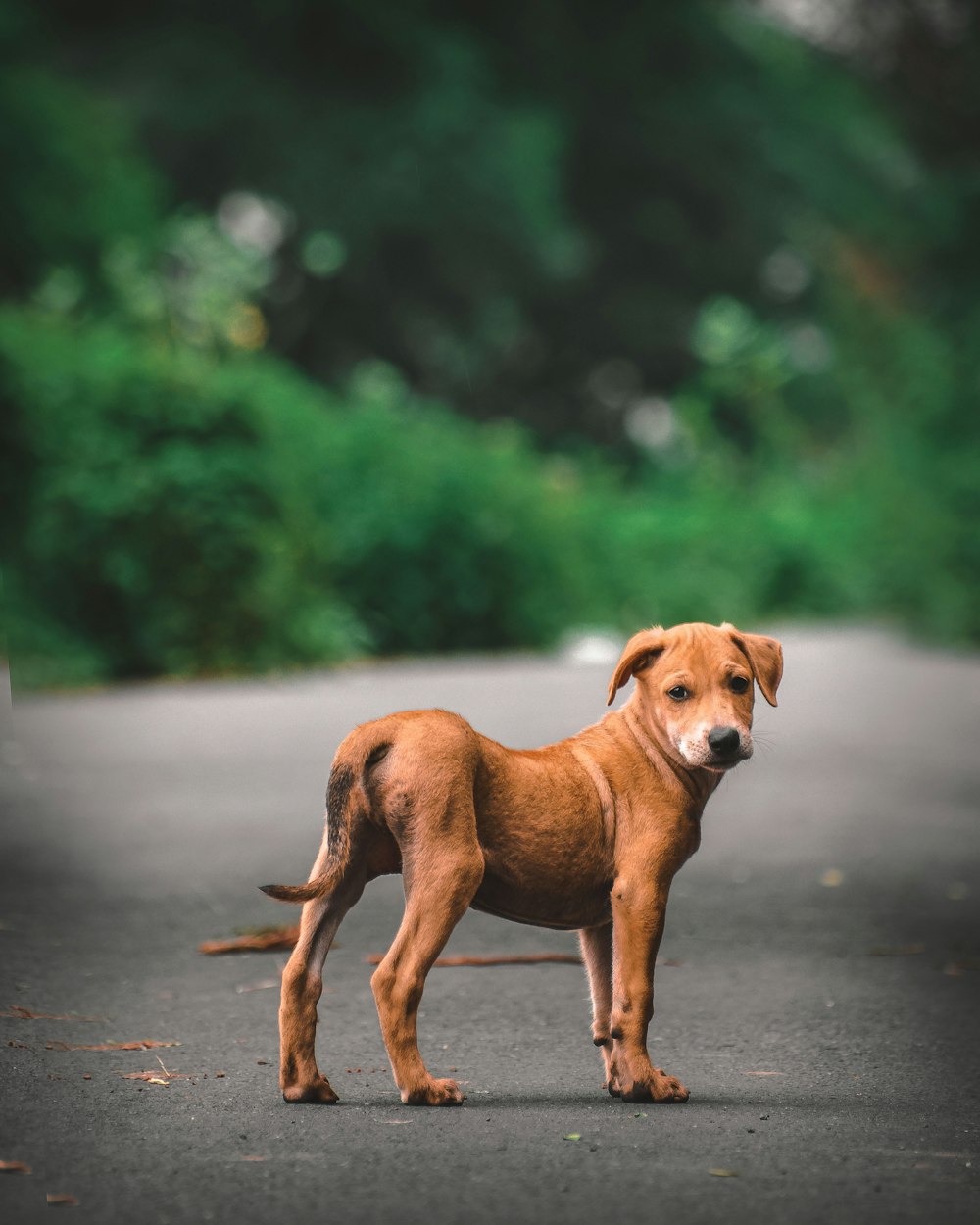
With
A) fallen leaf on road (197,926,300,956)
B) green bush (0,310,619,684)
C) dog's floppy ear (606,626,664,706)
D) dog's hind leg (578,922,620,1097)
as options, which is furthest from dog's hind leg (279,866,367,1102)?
green bush (0,310,619,684)

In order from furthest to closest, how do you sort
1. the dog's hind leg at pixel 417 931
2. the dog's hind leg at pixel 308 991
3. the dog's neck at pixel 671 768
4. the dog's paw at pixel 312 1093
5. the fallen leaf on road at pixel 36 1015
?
the fallen leaf on road at pixel 36 1015 → the dog's neck at pixel 671 768 → the dog's paw at pixel 312 1093 → the dog's hind leg at pixel 308 991 → the dog's hind leg at pixel 417 931

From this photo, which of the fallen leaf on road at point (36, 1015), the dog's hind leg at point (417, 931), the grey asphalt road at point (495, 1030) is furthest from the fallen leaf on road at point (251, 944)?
the dog's hind leg at point (417, 931)

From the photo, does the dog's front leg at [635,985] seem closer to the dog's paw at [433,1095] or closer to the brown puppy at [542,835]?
the brown puppy at [542,835]

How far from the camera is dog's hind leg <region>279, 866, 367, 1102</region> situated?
3.94 metres

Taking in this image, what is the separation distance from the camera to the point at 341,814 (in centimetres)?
392

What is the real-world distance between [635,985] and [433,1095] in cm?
48

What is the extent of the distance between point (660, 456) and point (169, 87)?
1359 cm

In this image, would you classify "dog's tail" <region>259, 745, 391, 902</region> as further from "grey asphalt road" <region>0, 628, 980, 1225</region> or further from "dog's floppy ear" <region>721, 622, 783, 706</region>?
"dog's floppy ear" <region>721, 622, 783, 706</region>

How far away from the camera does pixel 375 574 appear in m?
21.8

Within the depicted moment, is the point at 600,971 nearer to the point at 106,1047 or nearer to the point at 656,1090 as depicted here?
the point at 656,1090

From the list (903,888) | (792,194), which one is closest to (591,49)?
(792,194)

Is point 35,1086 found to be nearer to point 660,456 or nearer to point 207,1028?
point 207,1028

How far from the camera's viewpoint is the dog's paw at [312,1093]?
13.3 feet

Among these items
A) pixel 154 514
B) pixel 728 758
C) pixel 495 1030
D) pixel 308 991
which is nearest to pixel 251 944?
pixel 495 1030
